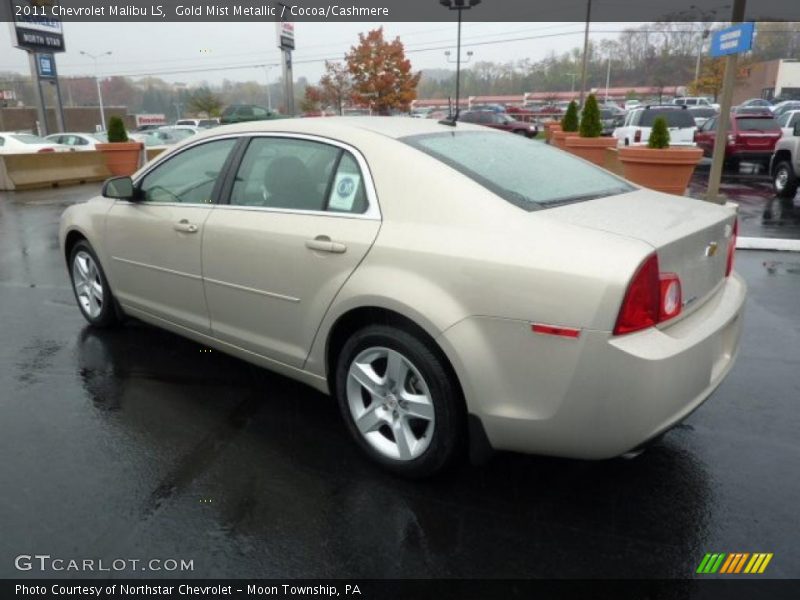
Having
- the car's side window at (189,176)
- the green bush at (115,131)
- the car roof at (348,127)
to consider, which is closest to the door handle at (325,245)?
the car roof at (348,127)

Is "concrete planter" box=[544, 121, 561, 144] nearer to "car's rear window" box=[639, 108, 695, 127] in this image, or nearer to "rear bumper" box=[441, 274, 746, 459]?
"car's rear window" box=[639, 108, 695, 127]

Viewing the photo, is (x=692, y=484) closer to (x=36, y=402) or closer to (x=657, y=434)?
(x=657, y=434)

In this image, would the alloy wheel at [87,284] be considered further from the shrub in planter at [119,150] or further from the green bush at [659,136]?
the shrub in planter at [119,150]

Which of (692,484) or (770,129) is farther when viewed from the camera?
(770,129)

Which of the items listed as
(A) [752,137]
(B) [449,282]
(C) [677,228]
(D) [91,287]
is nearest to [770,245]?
(C) [677,228]

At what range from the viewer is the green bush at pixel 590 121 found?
1293cm

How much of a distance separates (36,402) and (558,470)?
9.94 ft

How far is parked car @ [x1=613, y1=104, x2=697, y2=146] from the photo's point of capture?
17.8 meters

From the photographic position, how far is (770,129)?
658 inches

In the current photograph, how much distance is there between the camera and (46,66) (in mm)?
24453

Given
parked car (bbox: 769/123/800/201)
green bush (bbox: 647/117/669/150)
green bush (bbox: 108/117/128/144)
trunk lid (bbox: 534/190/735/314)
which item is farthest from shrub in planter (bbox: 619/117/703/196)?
green bush (bbox: 108/117/128/144)

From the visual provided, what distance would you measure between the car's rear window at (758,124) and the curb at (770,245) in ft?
34.9

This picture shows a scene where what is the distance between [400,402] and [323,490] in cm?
53

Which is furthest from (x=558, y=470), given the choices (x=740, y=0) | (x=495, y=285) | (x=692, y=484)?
(x=740, y=0)
